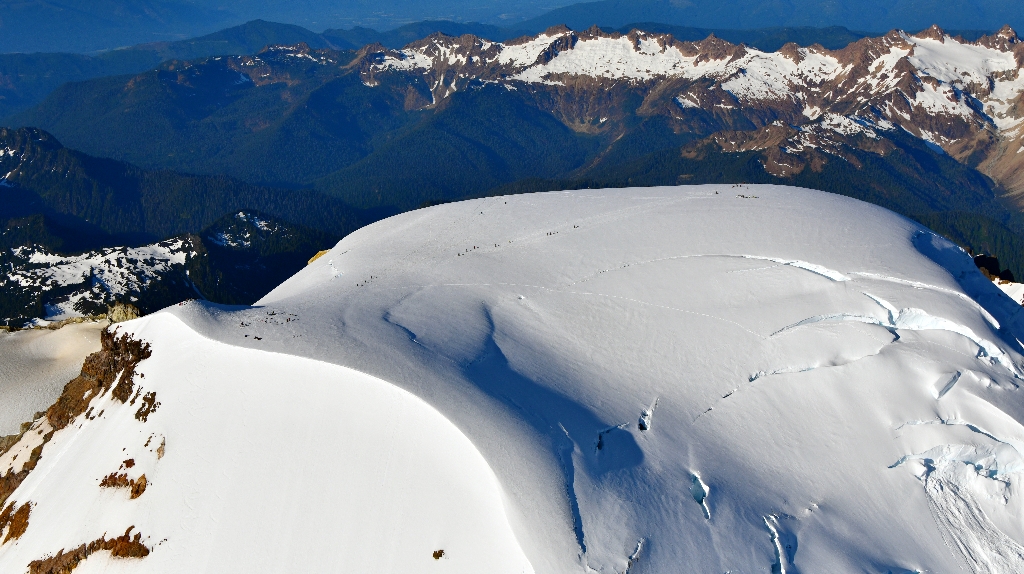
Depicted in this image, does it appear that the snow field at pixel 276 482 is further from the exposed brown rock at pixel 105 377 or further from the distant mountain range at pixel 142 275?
the distant mountain range at pixel 142 275

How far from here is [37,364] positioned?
167 ft

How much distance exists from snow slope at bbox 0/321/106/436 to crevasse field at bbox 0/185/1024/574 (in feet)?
57.7

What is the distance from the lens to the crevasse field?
21.4 meters

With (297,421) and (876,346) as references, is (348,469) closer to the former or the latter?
(297,421)

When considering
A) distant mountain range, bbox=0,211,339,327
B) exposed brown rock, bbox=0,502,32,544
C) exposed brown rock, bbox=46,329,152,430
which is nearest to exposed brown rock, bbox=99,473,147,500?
exposed brown rock, bbox=0,502,32,544

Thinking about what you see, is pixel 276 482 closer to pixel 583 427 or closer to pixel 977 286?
pixel 583 427

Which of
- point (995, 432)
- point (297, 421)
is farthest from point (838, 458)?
point (297, 421)

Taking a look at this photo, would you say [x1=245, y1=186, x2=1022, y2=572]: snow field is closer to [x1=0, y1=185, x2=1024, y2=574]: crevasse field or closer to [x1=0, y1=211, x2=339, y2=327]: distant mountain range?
[x1=0, y1=185, x2=1024, y2=574]: crevasse field

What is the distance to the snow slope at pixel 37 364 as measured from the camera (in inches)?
1754

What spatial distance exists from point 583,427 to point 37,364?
48.9 meters

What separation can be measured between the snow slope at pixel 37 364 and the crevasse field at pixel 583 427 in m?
17.6

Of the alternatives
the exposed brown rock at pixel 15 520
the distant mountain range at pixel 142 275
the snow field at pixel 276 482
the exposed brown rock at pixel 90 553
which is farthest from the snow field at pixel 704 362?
the distant mountain range at pixel 142 275

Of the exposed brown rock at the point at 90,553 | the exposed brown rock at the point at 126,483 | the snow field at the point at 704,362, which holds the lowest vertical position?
the exposed brown rock at the point at 90,553

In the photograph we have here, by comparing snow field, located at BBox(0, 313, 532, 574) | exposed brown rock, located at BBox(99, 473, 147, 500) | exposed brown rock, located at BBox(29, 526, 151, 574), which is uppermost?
snow field, located at BBox(0, 313, 532, 574)
